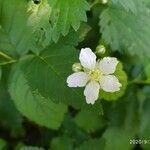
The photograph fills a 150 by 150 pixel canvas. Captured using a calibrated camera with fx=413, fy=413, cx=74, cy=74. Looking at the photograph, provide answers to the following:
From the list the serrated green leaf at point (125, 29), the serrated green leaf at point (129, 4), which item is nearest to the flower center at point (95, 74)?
the serrated green leaf at point (129, 4)

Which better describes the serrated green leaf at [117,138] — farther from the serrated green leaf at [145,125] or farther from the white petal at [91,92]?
the white petal at [91,92]

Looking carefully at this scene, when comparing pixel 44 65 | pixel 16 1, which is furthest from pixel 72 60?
pixel 16 1

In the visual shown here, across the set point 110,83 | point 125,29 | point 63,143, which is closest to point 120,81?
point 110,83

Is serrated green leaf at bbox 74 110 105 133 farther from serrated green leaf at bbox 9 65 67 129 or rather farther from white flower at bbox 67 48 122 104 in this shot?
white flower at bbox 67 48 122 104

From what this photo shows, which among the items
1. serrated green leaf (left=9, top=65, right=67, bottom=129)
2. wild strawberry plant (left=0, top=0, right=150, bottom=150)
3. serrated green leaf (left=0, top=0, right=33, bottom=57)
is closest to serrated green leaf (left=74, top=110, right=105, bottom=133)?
wild strawberry plant (left=0, top=0, right=150, bottom=150)

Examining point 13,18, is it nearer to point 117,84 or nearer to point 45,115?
point 45,115

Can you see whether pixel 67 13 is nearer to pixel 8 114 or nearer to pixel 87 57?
pixel 87 57
